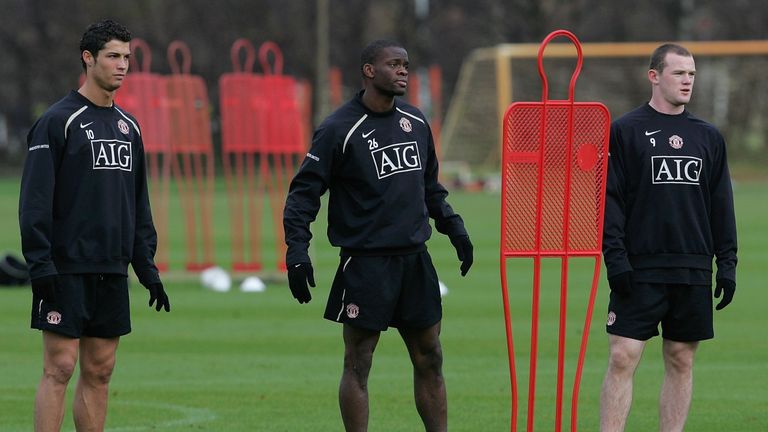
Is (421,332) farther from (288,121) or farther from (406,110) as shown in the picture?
(288,121)

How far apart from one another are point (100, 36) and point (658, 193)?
2912 mm

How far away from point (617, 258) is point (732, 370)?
166 inches

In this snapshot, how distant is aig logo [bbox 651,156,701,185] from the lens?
822 cm

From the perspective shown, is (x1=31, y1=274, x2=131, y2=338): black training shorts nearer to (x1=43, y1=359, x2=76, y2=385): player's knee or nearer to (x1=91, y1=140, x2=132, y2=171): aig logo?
(x1=43, y1=359, x2=76, y2=385): player's knee

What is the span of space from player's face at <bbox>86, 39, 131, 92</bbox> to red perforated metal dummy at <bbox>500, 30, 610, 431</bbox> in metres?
1.91

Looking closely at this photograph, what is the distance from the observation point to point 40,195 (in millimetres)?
7598

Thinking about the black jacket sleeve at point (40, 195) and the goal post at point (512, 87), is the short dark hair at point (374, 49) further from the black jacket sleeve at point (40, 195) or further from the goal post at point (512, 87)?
the goal post at point (512, 87)

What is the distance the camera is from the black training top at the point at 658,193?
8.22 metres

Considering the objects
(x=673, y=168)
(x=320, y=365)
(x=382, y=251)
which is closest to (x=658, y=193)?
(x=673, y=168)

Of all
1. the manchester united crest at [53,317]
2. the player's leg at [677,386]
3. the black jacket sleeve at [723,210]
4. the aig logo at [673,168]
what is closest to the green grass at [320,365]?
the player's leg at [677,386]

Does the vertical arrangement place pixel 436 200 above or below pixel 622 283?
above

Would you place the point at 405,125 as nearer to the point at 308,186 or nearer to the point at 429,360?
the point at 308,186

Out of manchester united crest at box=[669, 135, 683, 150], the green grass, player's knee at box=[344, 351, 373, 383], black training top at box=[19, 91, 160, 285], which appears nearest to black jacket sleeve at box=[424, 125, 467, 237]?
player's knee at box=[344, 351, 373, 383]

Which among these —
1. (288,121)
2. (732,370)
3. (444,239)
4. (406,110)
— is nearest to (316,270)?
(288,121)
